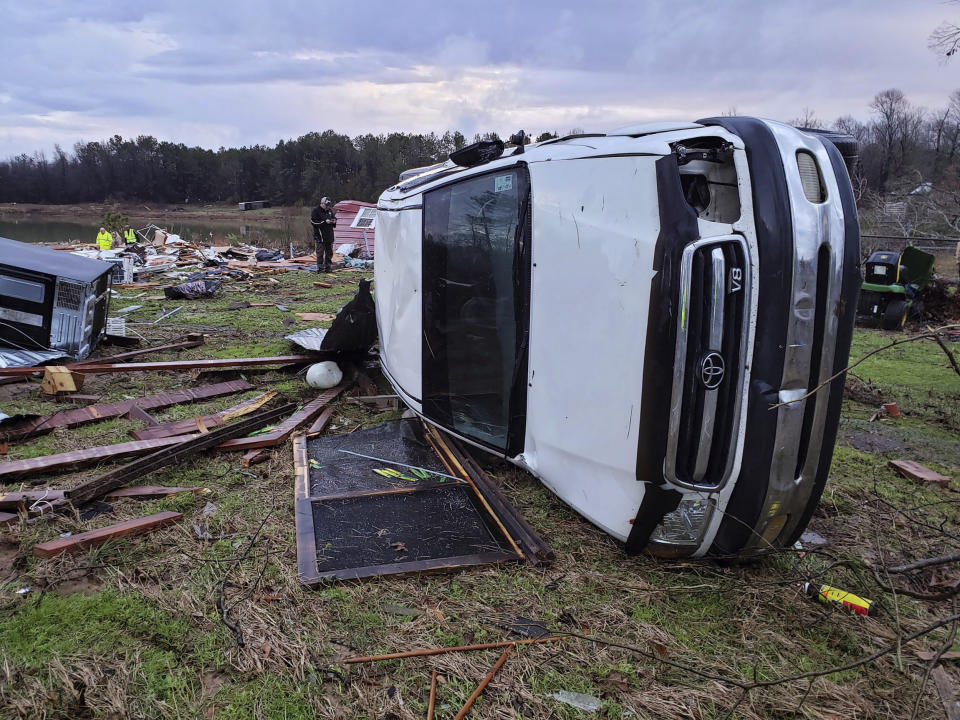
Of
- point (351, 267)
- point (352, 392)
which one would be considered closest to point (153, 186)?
point (351, 267)

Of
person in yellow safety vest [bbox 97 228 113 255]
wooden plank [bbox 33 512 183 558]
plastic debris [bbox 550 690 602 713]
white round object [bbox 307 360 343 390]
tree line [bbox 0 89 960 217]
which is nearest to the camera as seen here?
plastic debris [bbox 550 690 602 713]

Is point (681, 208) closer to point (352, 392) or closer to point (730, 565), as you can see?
point (730, 565)

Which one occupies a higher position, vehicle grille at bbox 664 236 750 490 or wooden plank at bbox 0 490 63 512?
vehicle grille at bbox 664 236 750 490

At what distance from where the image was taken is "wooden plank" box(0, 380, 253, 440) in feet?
15.1

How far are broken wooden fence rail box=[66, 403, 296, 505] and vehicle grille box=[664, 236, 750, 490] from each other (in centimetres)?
323

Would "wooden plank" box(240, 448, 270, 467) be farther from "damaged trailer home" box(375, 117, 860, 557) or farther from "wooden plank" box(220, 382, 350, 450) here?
"damaged trailer home" box(375, 117, 860, 557)

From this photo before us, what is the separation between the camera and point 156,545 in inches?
120

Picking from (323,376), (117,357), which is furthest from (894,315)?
(117,357)

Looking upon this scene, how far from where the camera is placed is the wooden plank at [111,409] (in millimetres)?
4594

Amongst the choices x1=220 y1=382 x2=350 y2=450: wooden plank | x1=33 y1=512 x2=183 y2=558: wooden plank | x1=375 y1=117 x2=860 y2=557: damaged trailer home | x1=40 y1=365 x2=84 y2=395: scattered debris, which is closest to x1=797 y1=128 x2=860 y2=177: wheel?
x1=375 y1=117 x2=860 y2=557: damaged trailer home

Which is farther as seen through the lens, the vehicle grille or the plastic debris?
the vehicle grille

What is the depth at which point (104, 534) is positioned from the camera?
10.0 ft

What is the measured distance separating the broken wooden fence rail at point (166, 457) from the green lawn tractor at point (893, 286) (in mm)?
10357

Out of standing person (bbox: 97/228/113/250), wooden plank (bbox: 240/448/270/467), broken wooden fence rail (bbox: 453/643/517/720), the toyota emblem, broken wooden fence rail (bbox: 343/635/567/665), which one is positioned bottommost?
broken wooden fence rail (bbox: 453/643/517/720)
